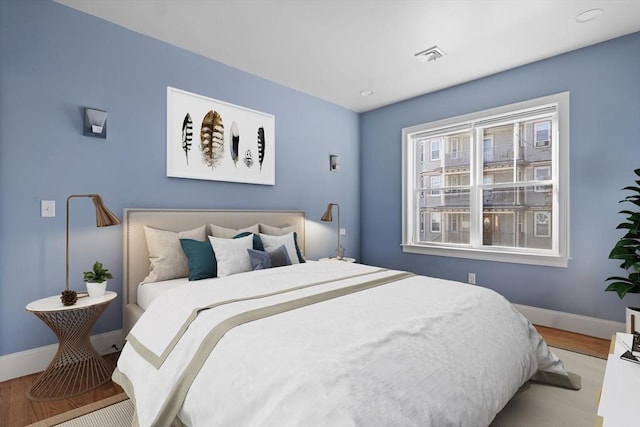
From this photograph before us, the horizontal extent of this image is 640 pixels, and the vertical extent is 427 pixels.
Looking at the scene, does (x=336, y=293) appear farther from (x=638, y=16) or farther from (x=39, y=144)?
(x=638, y=16)

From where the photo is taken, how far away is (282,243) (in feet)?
9.98

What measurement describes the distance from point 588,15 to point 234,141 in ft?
10.7

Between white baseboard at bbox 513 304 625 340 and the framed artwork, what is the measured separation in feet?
10.4

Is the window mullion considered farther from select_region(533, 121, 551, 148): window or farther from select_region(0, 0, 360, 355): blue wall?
select_region(0, 0, 360, 355): blue wall

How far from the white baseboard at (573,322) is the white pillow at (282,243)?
8.22ft

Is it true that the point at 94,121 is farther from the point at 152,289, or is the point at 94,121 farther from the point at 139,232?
the point at 152,289

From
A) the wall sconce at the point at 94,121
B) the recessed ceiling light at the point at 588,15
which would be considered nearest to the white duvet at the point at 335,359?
the wall sconce at the point at 94,121

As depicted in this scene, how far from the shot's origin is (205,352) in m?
1.38

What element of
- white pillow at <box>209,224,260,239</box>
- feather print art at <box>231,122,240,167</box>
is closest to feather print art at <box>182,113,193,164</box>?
feather print art at <box>231,122,240,167</box>

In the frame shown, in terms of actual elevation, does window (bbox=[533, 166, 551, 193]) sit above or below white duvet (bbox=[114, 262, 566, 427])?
above

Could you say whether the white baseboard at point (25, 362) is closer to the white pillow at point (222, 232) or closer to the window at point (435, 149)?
the white pillow at point (222, 232)

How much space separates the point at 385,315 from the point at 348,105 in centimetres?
371

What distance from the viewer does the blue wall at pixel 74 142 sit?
7.29ft

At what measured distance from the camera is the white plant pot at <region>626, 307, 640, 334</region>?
95.7 inches
